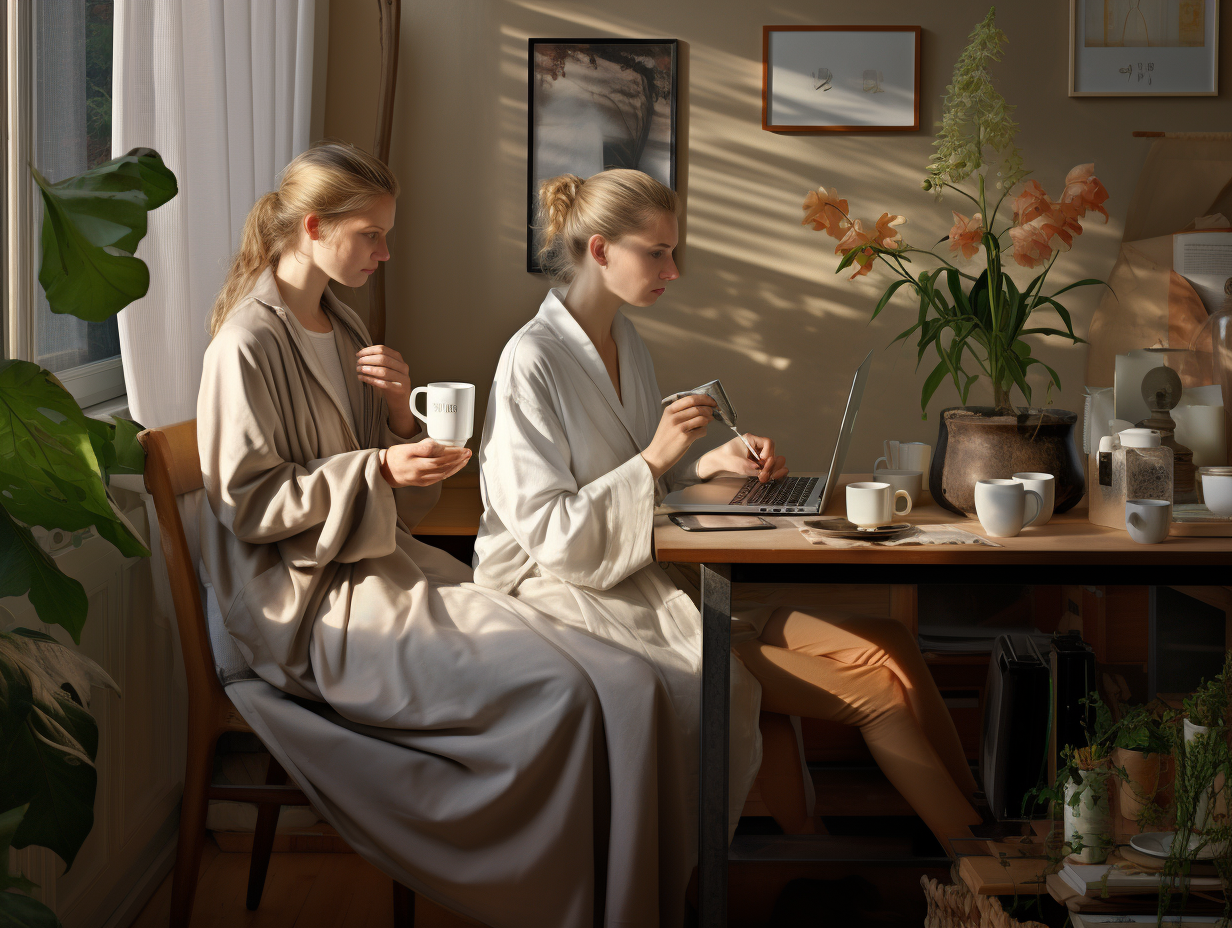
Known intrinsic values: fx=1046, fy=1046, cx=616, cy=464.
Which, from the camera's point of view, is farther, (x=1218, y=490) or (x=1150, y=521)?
(x=1218, y=490)

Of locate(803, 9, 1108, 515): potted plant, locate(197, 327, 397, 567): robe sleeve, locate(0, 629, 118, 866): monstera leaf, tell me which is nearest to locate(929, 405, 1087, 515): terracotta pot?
locate(803, 9, 1108, 515): potted plant

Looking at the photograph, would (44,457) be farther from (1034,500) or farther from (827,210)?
(1034,500)

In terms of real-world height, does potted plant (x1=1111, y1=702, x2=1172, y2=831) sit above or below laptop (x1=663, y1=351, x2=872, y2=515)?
below

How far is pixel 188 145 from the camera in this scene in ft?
6.71

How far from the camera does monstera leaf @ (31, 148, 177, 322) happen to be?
2.52 ft

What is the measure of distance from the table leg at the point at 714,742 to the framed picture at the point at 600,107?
161 cm

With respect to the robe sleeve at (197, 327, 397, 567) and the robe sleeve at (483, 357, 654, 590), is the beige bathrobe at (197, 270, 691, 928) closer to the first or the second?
the robe sleeve at (197, 327, 397, 567)

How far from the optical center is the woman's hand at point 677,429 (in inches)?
64.9

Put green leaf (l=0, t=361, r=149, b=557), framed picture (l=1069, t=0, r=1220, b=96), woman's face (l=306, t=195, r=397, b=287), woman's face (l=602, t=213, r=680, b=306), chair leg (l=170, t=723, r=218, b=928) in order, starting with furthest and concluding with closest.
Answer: framed picture (l=1069, t=0, r=1220, b=96), woman's face (l=602, t=213, r=680, b=306), woman's face (l=306, t=195, r=397, b=287), chair leg (l=170, t=723, r=218, b=928), green leaf (l=0, t=361, r=149, b=557)

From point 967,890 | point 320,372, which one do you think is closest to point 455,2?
point 320,372

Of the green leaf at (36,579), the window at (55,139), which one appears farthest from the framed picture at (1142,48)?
the green leaf at (36,579)

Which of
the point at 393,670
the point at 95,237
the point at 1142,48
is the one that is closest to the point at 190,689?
the point at 393,670

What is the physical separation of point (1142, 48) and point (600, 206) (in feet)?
5.79

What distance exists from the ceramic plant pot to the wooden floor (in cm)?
111
